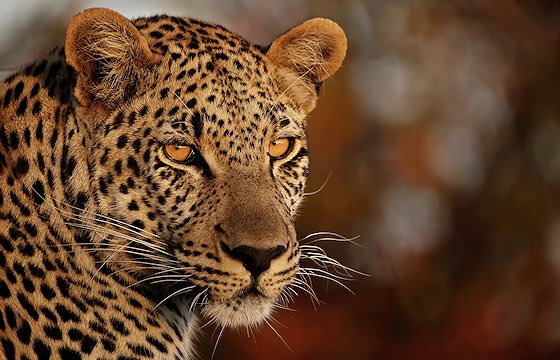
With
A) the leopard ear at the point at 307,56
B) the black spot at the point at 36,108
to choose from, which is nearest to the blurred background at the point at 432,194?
the leopard ear at the point at 307,56

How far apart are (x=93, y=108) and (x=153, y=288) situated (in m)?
0.86

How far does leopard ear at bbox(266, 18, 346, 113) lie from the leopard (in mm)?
344

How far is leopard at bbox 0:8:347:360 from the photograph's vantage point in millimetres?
4215

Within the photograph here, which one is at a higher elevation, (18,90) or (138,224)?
(18,90)

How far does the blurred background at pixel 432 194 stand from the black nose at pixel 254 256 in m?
10.8

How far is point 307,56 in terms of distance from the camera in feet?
16.6

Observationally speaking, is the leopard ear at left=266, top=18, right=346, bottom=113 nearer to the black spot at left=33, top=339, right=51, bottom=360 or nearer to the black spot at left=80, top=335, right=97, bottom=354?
the black spot at left=80, top=335, right=97, bottom=354

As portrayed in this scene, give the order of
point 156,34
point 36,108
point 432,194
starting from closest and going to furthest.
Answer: point 36,108, point 156,34, point 432,194

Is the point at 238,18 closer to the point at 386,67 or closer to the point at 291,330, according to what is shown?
the point at 386,67

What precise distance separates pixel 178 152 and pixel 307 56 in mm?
999

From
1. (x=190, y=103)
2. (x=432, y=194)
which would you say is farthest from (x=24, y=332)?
(x=432, y=194)

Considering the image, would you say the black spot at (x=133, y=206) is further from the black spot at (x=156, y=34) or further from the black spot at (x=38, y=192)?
the black spot at (x=156, y=34)

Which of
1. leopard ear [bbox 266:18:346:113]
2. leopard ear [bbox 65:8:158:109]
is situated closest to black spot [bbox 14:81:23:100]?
leopard ear [bbox 65:8:158:109]

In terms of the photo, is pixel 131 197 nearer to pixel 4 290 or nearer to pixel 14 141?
pixel 14 141
